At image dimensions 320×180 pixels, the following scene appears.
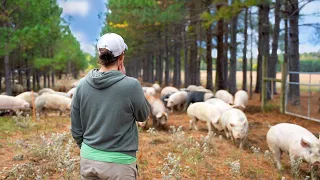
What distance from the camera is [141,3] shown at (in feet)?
54.3

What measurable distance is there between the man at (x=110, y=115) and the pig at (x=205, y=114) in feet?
22.9

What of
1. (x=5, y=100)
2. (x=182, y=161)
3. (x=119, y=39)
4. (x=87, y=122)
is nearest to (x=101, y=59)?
(x=119, y=39)

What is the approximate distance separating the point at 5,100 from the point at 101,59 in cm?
1078

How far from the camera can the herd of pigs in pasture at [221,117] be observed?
5.48 metres

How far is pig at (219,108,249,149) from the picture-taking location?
7598 millimetres

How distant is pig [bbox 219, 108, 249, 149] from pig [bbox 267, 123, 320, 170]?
1.22 m

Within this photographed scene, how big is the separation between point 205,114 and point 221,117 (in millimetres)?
834

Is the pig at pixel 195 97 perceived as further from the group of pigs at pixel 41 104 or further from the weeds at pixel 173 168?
the weeds at pixel 173 168

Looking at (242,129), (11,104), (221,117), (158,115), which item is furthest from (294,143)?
(11,104)

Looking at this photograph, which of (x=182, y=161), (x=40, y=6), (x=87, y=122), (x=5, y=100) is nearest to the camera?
(x=87, y=122)

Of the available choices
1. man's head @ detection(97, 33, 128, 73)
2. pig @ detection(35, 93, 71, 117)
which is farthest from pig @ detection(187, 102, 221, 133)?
man's head @ detection(97, 33, 128, 73)

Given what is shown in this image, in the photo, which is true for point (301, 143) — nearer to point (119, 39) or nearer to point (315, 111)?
point (119, 39)

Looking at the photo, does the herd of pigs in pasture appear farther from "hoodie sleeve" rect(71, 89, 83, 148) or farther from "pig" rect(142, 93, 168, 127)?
"hoodie sleeve" rect(71, 89, 83, 148)

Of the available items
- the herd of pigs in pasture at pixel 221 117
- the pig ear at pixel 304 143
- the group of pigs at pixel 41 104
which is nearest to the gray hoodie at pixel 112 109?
the herd of pigs in pasture at pixel 221 117
